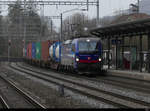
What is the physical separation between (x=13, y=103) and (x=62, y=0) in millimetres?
24243

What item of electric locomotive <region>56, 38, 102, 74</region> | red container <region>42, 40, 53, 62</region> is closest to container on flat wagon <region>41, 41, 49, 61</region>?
red container <region>42, 40, 53, 62</region>

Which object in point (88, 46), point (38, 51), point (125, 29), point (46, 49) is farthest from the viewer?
point (38, 51)

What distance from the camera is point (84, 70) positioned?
74.0 ft

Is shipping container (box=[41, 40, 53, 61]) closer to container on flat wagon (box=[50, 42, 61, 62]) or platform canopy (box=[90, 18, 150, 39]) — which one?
container on flat wagon (box=[50, 42, 61, 62])

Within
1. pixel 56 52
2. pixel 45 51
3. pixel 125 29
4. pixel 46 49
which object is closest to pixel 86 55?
pixel 125 29

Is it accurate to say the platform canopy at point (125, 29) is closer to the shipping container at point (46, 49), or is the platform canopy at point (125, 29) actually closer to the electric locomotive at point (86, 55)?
the electric locomotive at point (86, 55)

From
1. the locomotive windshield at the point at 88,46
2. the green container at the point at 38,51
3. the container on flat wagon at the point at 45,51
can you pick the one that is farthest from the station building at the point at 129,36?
the green container at the point at 38,51

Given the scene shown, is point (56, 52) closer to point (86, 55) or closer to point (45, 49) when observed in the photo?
point (45, 49)

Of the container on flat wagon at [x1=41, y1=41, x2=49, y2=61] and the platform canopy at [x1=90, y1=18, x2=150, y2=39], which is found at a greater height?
the platform canopy at [x1=90, y1=18, x2=150, y2=39]

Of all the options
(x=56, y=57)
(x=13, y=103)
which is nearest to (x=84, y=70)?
(x=56, y=57)

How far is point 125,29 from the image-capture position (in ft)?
76.2

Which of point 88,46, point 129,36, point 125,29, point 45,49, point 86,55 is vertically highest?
point 125,29

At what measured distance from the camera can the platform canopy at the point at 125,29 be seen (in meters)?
20.5

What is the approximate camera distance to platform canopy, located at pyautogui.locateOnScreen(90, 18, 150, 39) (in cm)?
2052
